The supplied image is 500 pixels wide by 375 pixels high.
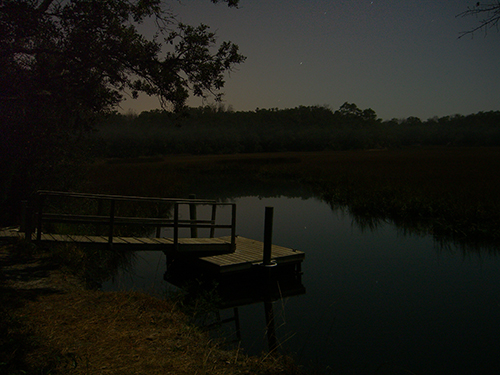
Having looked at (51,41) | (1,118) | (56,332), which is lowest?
(56,332)

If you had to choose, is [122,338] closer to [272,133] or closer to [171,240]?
[171,240]

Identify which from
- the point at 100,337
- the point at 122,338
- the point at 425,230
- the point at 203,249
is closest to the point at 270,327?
the point at 203,249

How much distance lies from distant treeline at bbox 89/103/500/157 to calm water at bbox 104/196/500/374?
5613 centimetres

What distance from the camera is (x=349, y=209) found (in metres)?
23.0

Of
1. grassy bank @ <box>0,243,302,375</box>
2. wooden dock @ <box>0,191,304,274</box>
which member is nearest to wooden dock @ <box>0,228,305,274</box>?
wooden dock @ <box>0,191,304,274</box>

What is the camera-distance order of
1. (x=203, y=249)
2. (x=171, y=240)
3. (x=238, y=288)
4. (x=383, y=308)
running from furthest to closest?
(x=203, y=249) < (x=171, y=240) < (x=238, y=288) < (x=383, y=308)

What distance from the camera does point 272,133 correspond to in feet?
380

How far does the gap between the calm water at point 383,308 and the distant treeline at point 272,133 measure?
5613 cm

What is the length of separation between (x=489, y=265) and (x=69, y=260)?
11493mm

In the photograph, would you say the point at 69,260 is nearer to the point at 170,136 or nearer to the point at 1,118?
the point at 1,118

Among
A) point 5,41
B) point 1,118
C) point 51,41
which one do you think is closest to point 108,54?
point 51,41

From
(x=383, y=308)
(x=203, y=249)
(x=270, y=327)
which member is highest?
(x=203, y=249)

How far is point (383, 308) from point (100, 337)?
20.1ft

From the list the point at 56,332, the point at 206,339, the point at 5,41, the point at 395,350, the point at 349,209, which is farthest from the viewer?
the point at 349,209
